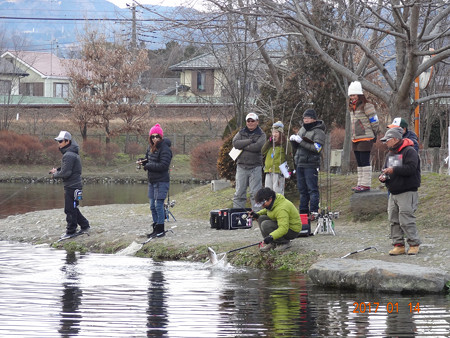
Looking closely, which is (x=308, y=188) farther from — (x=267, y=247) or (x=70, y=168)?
(x=70, y=168)

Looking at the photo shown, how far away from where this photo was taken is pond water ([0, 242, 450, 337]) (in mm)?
7758

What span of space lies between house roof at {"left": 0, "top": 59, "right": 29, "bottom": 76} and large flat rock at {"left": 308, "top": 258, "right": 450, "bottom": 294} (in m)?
60.7

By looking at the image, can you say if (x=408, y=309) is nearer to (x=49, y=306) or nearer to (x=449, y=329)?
(x=449, y=329)

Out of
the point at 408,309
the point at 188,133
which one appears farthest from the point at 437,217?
the point at 188,133

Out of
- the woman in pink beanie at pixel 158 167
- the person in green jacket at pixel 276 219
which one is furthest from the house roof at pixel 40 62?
the person in green jacket at pixel 276 219

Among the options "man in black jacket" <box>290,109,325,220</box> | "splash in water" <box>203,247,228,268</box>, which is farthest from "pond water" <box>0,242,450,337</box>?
"man in black jacket" <box>290,109,325,220</box>

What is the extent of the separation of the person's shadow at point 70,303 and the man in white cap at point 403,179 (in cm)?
435

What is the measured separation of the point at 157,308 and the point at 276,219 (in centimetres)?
361

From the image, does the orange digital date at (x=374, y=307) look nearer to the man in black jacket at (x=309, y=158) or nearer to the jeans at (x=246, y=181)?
the man in black jacket at (x=309, y=158)

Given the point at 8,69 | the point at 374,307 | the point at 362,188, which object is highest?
the point at 8,69

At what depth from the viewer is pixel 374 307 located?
8.77 m

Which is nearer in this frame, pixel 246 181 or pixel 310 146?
pixel 310 146

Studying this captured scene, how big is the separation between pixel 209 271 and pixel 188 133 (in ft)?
162

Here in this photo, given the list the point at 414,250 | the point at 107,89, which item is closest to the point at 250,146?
the point at 414,250
